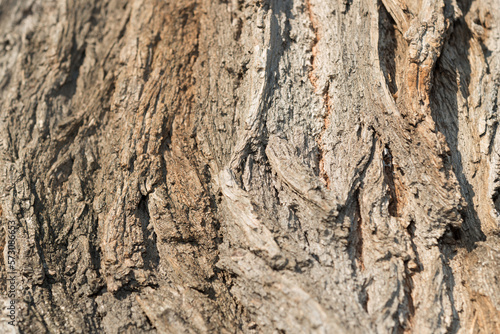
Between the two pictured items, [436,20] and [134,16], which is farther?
[134,16]

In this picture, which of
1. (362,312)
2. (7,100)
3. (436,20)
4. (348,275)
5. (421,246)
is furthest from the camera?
(7,100)

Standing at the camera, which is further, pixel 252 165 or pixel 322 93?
pixel 322 93

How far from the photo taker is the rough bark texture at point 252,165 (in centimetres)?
293

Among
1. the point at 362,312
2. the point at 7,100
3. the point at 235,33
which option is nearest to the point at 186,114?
the point at 235,33

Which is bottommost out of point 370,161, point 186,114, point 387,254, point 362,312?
point 362,312

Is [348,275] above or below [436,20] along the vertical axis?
below

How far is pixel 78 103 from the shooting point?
13.2 feet

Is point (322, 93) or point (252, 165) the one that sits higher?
point (322, 93)

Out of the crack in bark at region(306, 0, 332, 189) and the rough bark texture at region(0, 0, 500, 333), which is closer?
the rough bark texture at region(0, 0, 500, 333)

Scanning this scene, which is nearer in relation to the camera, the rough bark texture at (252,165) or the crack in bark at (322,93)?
the rough bark texture at (252,165)

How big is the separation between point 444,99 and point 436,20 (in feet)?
2.34

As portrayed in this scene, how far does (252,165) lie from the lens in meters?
3.34

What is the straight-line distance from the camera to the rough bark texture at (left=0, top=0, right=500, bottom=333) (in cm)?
293

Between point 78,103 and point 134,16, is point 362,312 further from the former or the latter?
point 134,16
